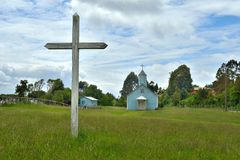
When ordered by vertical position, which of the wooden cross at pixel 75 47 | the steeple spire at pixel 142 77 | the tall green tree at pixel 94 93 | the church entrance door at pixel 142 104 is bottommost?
the church entrance door at pixel 142 104

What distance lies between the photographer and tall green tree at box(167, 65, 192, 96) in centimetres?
13988

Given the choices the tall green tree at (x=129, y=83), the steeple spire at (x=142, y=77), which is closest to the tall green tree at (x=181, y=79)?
the tall green tree at (x=129, y=83)

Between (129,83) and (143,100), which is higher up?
(129,83)

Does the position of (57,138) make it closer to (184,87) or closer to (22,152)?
(22,152)

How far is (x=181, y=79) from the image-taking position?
141000mm

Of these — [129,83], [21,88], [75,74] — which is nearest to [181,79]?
[129,83]

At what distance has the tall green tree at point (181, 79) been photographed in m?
140

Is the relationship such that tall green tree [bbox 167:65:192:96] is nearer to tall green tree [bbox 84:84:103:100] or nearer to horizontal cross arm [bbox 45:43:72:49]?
tall green tree [bbox 84:84:103:100]

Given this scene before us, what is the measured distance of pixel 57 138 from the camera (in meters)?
11.3

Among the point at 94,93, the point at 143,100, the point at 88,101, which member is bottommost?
the point at 88,101

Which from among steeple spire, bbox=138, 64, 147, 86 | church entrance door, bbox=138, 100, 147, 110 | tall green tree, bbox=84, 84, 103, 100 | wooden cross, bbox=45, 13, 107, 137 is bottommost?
church entrance door, bbox=138, 100, 147, 110

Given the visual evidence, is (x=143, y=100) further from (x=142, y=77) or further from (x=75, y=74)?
(x=75, y=74)

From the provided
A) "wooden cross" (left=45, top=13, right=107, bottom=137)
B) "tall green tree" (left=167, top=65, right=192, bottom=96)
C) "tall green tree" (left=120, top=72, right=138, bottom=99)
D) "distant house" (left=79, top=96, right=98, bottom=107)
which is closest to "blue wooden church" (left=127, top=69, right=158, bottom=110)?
"distant house" (left=79, top=96, right=98, bottom=107)

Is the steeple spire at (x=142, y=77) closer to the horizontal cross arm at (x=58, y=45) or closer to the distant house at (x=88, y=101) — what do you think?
the distant house at (x=88, y=101)
